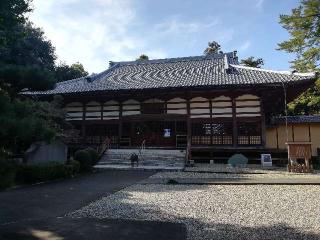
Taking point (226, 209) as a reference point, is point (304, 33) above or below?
above

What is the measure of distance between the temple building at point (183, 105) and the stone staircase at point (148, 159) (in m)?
1.82

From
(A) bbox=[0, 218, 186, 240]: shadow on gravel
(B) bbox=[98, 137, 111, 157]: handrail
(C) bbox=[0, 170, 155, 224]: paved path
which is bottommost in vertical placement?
(A) bbox=[0, 218, 186, 240]: shadow on gravel

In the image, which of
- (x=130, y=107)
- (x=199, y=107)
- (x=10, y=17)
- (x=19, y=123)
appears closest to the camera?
(x=19, y=123)

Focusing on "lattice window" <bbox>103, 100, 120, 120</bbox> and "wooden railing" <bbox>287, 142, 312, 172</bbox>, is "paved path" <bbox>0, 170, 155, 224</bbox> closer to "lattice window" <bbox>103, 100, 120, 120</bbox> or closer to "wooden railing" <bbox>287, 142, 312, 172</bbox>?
"wooden railing" <bbox>287, 142, 312, 172</bbox>

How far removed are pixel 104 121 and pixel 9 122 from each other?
21.1 metres

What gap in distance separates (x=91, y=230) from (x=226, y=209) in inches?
142

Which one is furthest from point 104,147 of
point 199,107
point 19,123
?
point 19,123

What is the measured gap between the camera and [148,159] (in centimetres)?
2150

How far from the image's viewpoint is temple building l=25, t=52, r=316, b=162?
23.4 metres

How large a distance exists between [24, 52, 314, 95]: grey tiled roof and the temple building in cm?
7

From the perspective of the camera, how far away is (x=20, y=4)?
933 centimetres

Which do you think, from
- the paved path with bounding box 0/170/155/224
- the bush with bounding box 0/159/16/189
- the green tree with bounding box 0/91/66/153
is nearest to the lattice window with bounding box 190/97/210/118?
the paved path with bounding box 0/170/155/224

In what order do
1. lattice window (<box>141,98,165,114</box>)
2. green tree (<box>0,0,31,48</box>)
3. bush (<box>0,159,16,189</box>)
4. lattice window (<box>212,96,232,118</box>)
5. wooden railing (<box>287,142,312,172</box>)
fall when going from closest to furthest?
1. bush (<box>0,159,16,189</box>)
2. green tree (<box>0,0,31,48</box>)
3. wooden railing (<box>287,142,312,172</box>)
4. lattice window (<box>212,96,232,118</box>)
5. lattice window (<box>141,98,165,114</box>)

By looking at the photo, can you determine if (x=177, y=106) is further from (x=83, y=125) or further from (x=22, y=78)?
(x=22, y=78)
